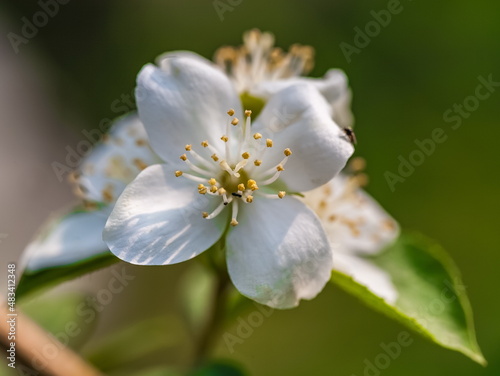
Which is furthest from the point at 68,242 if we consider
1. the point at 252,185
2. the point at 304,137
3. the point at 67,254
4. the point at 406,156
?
the point at 406,156

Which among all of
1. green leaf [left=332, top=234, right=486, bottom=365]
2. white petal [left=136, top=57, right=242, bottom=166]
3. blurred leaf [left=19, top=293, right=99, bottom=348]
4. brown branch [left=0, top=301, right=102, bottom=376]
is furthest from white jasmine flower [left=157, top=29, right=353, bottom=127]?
blurred leaf [left=19, top=293, right=99, bottom=348]

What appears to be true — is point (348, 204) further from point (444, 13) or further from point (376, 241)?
point (444, 13)

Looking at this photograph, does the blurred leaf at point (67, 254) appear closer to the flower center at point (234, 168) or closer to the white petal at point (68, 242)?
the white petal at point (68, 242)

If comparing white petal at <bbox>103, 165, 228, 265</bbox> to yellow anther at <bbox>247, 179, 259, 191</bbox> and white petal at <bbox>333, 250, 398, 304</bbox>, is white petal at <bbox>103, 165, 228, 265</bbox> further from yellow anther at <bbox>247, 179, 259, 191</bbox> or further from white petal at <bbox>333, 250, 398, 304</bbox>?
white petal at <bbox>333, 250, 398, 304</bbox>

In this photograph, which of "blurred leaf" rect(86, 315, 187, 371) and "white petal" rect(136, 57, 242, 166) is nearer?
"white petal" rect(136, 57, 242, 166)

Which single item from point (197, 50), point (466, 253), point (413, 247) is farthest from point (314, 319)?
point (197, 50)

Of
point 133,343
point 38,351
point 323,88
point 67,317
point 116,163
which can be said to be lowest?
point 133,343

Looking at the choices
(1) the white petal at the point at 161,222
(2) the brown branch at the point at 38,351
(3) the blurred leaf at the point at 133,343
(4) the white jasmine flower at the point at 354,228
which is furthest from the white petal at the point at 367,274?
(3) the blurred leaf at the point at 133,343

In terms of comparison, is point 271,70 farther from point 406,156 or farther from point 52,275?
point 406,156
